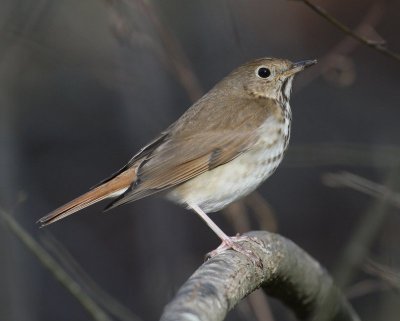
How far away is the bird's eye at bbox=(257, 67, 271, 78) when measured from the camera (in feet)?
15.9

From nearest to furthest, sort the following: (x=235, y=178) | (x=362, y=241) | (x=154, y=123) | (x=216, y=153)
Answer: (x=362, y=241)
(x=235, y=178)
(x=216, y=153)
(x=154, y=123)

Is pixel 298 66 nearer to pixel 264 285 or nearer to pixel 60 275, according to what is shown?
pixel 264 285

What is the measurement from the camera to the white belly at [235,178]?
4.43 meters

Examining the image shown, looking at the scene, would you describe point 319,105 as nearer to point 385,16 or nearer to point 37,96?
point 385,16

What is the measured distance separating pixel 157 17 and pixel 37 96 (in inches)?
141

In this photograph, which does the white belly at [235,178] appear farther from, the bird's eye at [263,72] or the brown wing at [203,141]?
the bird's eye at [263,72]

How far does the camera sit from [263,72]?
4855 millimetres

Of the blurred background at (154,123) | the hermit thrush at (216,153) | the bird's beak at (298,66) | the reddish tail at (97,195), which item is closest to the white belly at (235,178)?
the hermit thrush at (216,153)

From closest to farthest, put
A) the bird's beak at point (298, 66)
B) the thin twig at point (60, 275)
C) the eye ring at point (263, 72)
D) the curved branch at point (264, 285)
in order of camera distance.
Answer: the curved branch at point (264, 285), the thin twig at point (60, 275), the bird's beak at point (298, 66), the eye ring at point (263, 72)

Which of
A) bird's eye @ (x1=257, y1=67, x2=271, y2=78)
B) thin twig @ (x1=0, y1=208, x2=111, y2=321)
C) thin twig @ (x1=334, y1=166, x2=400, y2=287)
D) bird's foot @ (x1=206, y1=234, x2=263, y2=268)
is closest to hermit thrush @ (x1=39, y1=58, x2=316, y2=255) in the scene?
bird's eye @ (x1=257, y1=67, x2=271, y2=78)

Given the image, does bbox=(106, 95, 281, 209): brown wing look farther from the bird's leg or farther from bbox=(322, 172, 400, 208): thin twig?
bbox=(322, 172, 400, 208): thin twig

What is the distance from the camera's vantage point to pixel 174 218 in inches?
245

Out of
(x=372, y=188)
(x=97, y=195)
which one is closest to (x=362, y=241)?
(x=372, y=188)

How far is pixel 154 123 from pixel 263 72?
1.39 metres
